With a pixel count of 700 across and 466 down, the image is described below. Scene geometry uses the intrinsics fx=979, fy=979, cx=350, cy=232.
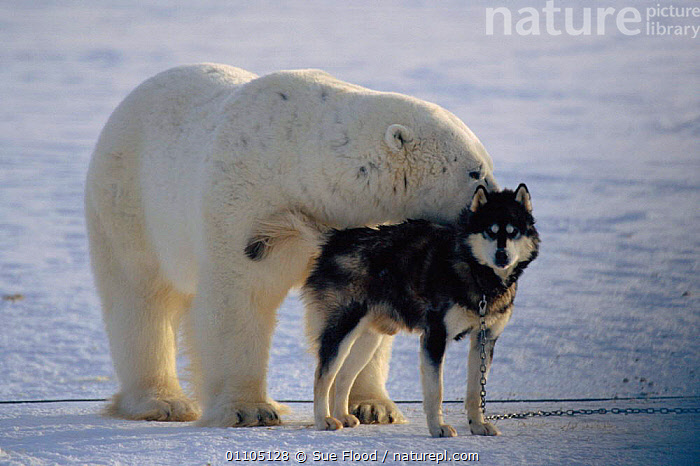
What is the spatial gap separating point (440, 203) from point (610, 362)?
2.71 meters

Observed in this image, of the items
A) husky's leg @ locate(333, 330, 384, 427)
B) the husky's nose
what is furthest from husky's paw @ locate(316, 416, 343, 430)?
the husky's nose

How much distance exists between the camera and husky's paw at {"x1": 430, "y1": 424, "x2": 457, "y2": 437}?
13.5 feet

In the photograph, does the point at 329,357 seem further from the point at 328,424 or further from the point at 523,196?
the point at 523,196

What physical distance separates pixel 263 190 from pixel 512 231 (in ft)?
4.21

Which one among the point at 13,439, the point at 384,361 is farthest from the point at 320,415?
the point at 13,439

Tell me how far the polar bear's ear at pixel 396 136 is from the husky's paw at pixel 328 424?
4.09 ft

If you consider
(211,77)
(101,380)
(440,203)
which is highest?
(211,77)

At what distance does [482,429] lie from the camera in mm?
4246

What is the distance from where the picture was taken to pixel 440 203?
448cm

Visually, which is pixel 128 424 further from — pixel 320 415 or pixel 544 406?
pixel 544 406

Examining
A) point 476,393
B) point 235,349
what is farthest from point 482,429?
point 235,349

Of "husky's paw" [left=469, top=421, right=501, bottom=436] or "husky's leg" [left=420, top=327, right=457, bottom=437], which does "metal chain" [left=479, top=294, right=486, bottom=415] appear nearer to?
"husky's paw" [left=469, top=421, right=501, bottom=436]

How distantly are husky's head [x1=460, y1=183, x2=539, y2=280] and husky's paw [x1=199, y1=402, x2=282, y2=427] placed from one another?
→ 4.40ft

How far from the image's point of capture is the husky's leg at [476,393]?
423 cm
